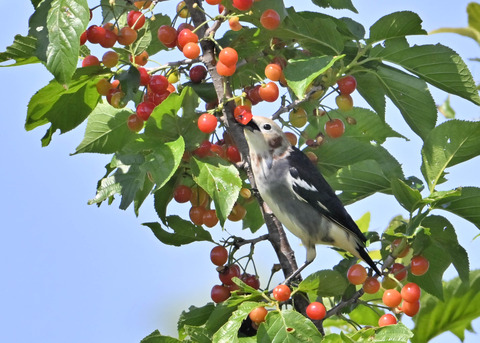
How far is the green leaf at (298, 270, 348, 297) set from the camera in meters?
3.35

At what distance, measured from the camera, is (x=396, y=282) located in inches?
141

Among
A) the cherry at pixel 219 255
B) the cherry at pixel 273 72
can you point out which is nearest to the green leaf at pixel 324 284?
the cherry at pixel 219 255

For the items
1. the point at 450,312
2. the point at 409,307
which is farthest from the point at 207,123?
the point at 450,312

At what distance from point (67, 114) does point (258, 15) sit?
3.58 ft

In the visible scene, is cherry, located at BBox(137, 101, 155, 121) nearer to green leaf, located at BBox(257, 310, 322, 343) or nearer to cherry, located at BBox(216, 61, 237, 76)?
cherry, located at BBox(216, 61, 237, 76)

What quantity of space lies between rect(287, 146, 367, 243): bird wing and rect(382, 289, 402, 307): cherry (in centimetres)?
73

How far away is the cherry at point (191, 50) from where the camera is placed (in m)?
3.51

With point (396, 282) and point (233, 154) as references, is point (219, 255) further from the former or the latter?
point (396, 282)

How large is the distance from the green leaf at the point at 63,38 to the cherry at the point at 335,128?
1464 millimetres

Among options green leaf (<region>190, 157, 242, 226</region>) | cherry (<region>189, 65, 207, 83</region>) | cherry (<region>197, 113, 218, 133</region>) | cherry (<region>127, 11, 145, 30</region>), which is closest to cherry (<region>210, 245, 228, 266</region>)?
green leaf (<region>190, 157, 242, 226</region>)

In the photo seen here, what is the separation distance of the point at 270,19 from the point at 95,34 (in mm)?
867

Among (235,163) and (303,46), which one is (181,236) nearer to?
(235,163)

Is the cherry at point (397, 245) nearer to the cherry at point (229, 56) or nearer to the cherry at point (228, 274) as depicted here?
the cherry at point (228, 274)

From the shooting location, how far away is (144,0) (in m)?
3.92
